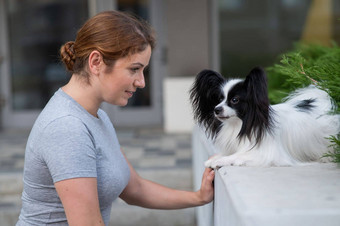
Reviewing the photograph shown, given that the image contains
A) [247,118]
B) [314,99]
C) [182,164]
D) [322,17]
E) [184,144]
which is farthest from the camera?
[322,17]

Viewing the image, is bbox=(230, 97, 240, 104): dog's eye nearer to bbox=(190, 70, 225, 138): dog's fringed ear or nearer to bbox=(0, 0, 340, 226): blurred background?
bbox=(190, 70, 225, 138): dog's fringed ear

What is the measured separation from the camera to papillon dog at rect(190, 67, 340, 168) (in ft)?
6.31

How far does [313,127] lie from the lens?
2029 mm

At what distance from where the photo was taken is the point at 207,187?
212cm

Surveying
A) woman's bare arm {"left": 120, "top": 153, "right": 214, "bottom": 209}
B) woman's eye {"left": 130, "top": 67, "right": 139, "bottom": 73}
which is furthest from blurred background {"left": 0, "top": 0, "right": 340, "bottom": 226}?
woman's eye {"left": 130, "top": 67, "right": 139, "bottom": 73}

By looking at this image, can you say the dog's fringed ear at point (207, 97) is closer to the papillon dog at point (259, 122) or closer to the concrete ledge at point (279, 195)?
the papillon dog at point (259, 122)

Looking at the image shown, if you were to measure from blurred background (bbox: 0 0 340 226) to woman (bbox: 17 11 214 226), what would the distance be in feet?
17.5

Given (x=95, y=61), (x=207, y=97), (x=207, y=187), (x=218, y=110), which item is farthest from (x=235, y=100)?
(x=95, y=61)

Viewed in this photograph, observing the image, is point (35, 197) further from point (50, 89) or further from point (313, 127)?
point (50, 89)

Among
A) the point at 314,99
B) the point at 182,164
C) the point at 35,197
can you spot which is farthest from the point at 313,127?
the point at 182,164

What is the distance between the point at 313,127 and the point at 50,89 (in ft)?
25.3

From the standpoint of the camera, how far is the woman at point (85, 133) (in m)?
1.77

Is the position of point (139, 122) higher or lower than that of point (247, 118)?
lower

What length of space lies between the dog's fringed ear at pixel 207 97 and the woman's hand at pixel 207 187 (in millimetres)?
214
